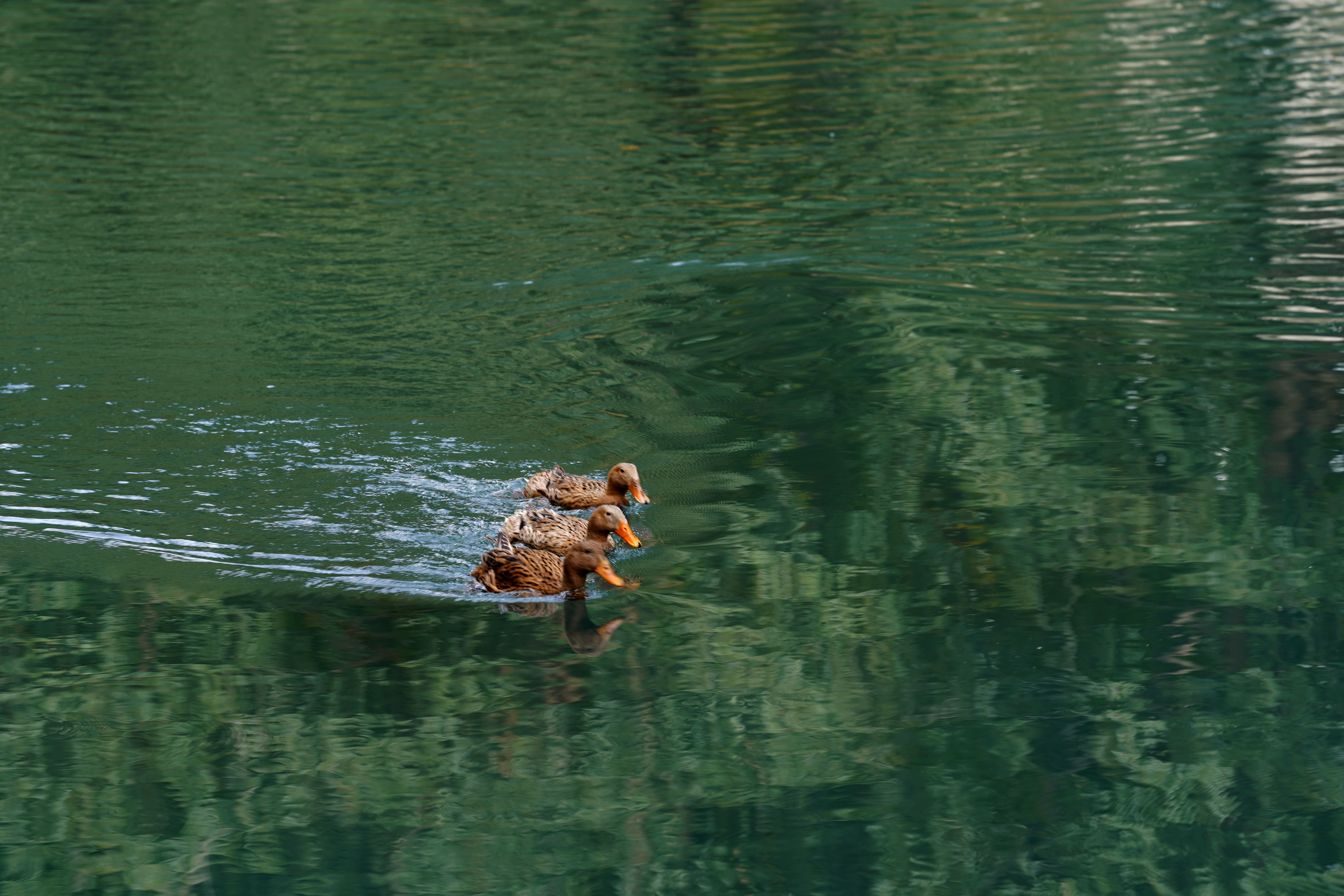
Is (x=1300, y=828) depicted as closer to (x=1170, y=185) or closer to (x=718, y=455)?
(x=718, y=455)

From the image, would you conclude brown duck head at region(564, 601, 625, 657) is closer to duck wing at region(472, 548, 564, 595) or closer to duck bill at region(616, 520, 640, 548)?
duck wing at region(472, 548, 564, 595)

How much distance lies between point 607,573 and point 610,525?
11.1 inches

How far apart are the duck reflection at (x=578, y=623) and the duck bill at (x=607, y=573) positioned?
185 millimetres

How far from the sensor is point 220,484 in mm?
9422

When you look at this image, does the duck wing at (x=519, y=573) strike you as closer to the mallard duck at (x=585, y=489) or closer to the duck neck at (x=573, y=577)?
the duck neck at (x=573, y=577)

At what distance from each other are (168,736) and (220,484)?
2.89 m

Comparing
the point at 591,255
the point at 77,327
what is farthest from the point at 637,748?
the point at 591,255

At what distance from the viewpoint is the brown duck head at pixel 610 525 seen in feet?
26.8

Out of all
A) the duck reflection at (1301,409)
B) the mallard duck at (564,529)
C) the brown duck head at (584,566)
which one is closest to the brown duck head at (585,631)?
the brown duck head at (584,566)

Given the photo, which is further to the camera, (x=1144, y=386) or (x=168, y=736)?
(x=1144, y=386)

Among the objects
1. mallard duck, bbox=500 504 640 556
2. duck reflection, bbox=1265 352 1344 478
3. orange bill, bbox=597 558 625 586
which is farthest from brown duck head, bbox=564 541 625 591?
duck reflection, bbox=1265 352 1344 478

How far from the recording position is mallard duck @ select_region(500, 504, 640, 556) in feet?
26.9

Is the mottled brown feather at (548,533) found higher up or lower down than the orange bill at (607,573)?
higher up

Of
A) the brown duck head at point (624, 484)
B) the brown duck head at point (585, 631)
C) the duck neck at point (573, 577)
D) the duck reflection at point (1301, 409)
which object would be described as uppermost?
the duck reflection at point (1301, 409)
